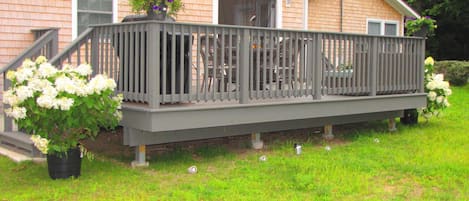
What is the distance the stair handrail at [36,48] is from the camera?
20.6ft

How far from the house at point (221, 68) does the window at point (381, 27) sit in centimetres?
701

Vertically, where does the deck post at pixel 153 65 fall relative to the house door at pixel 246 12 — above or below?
below

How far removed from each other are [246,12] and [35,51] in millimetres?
6781

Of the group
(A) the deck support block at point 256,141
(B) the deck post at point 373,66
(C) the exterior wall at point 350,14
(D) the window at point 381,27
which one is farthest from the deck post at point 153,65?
(D) the window at point 381,27

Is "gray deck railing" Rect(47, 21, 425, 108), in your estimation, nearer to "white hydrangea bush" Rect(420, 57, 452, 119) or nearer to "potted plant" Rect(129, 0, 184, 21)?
"potted plant" Rect(129, 0, 184, 21)

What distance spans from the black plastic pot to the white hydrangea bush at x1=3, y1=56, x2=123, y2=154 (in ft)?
0.27

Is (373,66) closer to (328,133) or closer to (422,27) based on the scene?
(328,133)

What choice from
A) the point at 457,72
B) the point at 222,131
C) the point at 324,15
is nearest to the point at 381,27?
the point at 324,15

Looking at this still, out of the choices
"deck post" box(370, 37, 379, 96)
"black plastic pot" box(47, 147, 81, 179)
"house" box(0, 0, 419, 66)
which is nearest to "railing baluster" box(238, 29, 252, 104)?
"black plastic pot" box(47, 147, 81, 179)

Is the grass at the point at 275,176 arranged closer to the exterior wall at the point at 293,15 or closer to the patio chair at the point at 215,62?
the patio chair at the point at 215,62

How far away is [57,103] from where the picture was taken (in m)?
4.62

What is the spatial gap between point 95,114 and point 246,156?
2077 mm

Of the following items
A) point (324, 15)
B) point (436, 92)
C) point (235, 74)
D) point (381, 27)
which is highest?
point (324, 15)

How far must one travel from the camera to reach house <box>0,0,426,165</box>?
5.45 metres
